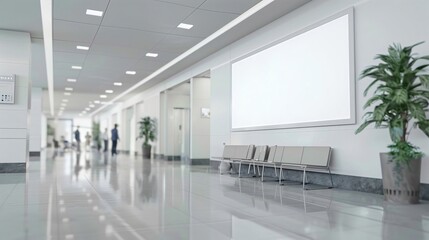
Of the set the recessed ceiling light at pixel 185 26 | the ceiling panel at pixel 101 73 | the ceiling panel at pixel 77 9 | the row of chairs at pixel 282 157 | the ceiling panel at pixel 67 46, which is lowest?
the row of chairs at pixel 282 157

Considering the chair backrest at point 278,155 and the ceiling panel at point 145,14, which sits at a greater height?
the ceiling panel at point 145,14

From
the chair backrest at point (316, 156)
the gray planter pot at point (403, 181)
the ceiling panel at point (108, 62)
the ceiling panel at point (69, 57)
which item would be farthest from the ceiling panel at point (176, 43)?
the gray planter pot at point (403, 181)

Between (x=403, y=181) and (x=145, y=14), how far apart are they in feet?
20.7

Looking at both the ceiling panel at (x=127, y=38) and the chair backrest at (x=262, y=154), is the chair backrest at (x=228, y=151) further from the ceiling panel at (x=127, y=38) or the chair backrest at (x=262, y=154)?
the ceiling panel at (x=127, y=38)

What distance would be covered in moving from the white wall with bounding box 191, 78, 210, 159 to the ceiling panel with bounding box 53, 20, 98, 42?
16.0 ft

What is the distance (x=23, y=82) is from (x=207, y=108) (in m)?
6.77

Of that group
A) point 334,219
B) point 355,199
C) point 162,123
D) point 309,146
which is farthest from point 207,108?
point 334,219

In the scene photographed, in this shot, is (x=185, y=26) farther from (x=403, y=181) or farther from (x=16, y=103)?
(x=403, y=181)

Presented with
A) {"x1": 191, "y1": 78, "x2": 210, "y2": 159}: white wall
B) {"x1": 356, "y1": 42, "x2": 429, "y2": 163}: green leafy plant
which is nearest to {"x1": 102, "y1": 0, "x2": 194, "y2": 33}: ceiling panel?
{"x1": 356, "y1": 42, "x2": 429, "y2": 163}: green leafy plant

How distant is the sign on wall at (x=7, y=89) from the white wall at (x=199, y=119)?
636 centimetres

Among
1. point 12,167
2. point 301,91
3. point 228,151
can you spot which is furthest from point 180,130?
point 301,91

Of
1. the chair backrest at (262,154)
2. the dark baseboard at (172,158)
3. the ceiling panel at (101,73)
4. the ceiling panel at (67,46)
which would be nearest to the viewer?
the chair backrest at (262,154)

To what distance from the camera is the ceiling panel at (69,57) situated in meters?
12.1

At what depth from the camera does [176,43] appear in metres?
10.9
